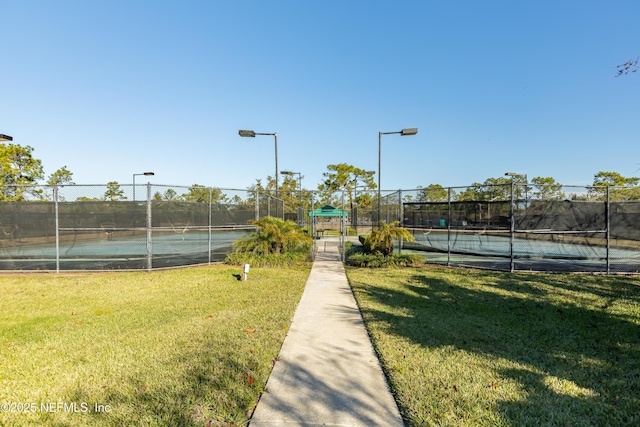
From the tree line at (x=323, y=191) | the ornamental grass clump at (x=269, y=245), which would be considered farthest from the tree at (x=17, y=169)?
the ornamental grass clump at (x=269, y=245)

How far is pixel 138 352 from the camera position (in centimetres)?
367

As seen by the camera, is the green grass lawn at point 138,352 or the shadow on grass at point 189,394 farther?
the green grass lawn at point 138,352

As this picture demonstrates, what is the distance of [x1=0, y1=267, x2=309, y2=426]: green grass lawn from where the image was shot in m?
2.58

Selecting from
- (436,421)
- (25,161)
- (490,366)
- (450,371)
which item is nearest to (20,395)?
(436,421)

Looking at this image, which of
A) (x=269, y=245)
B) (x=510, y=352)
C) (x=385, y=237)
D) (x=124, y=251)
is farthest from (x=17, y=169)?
(x=510, y=352)

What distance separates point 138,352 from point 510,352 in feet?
14.2

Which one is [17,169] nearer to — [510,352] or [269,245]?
[269,245]

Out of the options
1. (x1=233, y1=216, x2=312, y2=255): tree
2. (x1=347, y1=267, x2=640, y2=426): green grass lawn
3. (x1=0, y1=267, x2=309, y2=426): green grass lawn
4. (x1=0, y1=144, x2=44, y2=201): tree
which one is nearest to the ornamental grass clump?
(x1=233, y1=216, x2=312, y2=255): tree

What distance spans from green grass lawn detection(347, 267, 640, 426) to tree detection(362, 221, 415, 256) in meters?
3.22

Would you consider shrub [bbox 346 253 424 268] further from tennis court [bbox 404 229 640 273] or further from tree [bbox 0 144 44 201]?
tree [bbox 0 144 44 201]

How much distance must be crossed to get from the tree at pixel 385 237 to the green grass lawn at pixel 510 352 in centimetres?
322

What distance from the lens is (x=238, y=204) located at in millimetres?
11711

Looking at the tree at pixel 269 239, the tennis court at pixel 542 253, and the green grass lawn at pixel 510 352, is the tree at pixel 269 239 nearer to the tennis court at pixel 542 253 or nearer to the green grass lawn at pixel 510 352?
the green grass lawn at pixel 510 352

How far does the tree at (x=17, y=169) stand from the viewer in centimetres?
1834
